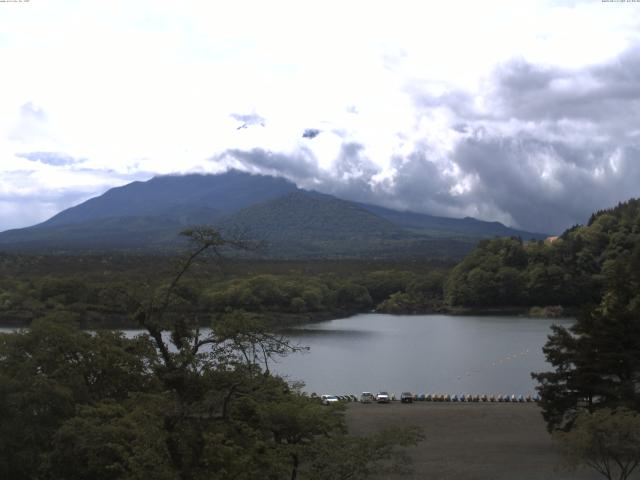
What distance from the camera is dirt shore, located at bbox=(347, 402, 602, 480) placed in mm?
18016

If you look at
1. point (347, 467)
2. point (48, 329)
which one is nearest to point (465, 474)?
point (347, 467)

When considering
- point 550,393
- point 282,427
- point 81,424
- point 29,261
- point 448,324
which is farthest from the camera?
point 29,261

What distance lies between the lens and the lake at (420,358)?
35.4 metres

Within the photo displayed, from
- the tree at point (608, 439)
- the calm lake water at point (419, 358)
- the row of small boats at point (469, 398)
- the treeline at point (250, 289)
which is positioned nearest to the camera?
the tree at point (608, 439)

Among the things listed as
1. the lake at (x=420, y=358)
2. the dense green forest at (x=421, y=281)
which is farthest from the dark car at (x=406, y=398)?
the dense green forest at (x=421, y=281)

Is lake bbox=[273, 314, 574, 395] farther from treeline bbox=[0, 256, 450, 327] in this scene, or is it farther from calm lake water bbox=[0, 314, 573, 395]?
treeline bbox=[0, 256, 450, 327]

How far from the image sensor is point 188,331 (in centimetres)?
938

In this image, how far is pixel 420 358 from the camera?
44.0 metres

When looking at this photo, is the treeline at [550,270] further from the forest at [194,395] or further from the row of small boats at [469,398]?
the row of small boats at [469,398]

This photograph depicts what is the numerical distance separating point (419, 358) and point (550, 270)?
137 ft

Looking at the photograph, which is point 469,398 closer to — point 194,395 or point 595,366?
point 595,366

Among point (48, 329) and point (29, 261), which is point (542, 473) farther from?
point (29, 261)

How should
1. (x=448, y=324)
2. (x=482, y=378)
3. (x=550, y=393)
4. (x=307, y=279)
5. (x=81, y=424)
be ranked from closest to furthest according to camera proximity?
(x=81, y=424) → (x=550, y=393) → (x=482, y=378) → (x=448, y=324) → (x=307, y=279)

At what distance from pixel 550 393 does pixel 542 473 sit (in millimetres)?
2581
